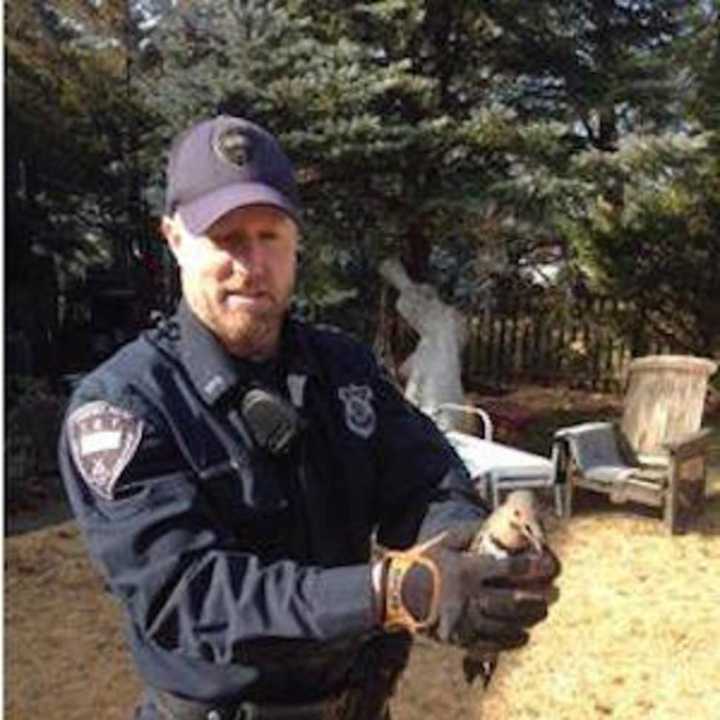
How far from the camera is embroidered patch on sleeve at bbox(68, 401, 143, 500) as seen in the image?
72.1 inches

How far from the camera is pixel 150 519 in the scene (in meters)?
1.79

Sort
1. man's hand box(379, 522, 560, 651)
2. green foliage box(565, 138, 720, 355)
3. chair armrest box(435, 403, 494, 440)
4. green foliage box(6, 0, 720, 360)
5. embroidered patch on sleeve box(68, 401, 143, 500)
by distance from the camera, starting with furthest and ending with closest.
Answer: green foliage box(565, 138, 720, 355) < green foliage box(6, 0, 720, 360) < chair armrest box(435, 403, 494, 440) < embroidered patch on sleeve box(68, 401, 143, 500) < man's hand box(379, 522, 560, 651)

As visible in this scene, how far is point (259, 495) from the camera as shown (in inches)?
77.5

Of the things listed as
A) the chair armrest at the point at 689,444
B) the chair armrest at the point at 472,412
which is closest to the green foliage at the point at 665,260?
the chair armrest at the point at 472,412

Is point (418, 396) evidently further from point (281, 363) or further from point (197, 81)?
A: point (281, 363)

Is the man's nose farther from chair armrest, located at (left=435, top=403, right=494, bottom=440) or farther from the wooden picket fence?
the wooden picket fence

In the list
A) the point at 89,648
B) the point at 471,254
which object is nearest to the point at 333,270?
the point at 471,254

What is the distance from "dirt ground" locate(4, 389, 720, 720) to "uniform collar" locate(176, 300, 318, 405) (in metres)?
3.50

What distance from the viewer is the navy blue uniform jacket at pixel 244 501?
174cm

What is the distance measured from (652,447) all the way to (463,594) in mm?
7829

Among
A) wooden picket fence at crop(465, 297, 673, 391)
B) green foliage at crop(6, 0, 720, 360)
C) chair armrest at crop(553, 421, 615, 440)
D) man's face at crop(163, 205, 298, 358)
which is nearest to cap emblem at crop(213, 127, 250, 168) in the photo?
man's face at crop(163, 205, 298, 358)

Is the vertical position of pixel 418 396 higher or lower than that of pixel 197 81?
lower

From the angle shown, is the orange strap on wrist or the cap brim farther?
the cap brim

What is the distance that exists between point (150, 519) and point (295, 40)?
8.10 metres
